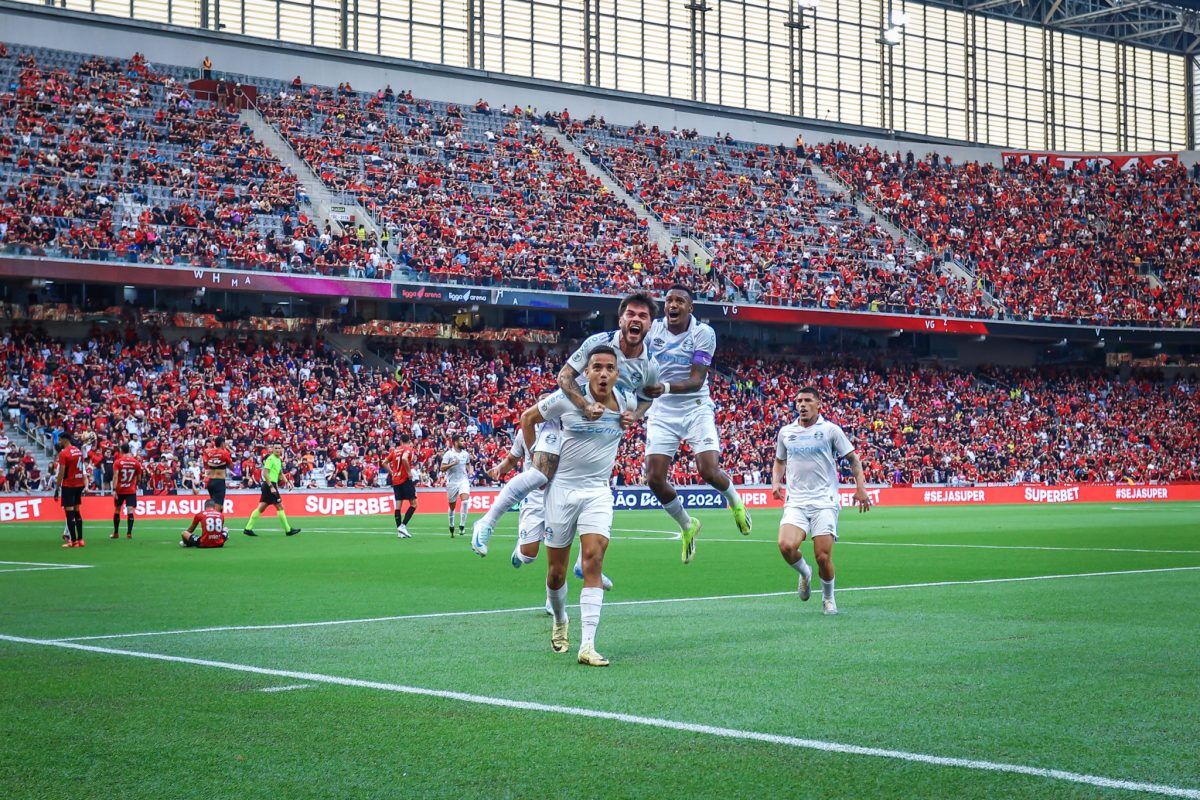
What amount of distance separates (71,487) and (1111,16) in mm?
72483

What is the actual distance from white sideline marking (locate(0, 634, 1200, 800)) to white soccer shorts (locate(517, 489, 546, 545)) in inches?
136

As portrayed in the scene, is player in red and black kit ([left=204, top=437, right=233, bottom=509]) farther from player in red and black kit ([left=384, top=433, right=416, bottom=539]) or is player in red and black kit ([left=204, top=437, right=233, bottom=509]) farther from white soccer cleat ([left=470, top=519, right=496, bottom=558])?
white soccer cleat ([left=470, top=519, right=496, bottom=558])

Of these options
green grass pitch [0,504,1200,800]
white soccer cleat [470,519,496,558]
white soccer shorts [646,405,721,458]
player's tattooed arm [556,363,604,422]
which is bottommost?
green grass pitch [0,504,1200,800]

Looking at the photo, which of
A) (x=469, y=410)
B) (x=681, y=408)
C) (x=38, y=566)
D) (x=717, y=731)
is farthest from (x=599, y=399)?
(x=469, y=410)

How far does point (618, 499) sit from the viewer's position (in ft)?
143

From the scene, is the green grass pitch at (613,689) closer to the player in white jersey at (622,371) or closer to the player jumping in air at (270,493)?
the player in white jersey at (622,371)

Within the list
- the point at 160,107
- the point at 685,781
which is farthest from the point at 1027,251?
the point at 685,781

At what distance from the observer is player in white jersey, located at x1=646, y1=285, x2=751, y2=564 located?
13695mm

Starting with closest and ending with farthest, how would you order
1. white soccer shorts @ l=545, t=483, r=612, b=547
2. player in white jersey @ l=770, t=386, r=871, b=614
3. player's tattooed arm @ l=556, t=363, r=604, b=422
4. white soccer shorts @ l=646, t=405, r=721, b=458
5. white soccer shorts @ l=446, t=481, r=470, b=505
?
player's tattooed arm @ l=556, t=363, r=604, b=422 → white soccer shorts @ l=545, t=483, r=612, b=547 → player in white jersey @ l=770, t=386, r=871, b=614 → white soccer shorts @ l=646, t=405, r=721, b=458 → white soccer shorts @ l=446, t=481, r=470, b=505

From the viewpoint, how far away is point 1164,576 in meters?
17.8

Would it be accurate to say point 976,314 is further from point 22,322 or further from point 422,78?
point 22,322

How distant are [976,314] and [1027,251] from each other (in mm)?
7891

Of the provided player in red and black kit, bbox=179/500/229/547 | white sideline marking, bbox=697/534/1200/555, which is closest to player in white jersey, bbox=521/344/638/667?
white sideline marking, bbox=697/534/1200/555

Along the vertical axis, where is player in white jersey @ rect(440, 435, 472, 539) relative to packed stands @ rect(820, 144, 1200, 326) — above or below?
below
